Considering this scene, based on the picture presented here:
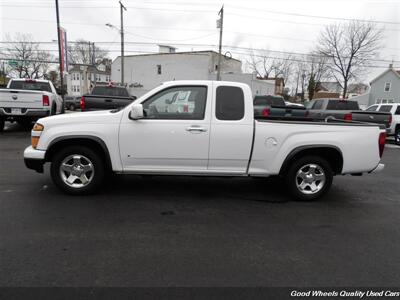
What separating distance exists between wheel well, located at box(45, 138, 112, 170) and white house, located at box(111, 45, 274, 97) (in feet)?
117

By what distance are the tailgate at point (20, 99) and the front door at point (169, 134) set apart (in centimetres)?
726

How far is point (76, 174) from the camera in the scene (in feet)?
14.9

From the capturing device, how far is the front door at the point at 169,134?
4336mm

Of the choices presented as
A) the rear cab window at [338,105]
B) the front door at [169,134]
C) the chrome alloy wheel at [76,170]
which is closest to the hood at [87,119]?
→ the front door at [169,134]

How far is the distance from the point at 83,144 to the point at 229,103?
235 cm

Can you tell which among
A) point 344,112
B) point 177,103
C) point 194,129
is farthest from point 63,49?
point 194,129

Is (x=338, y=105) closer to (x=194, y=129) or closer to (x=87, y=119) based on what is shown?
(x=194, y=129)

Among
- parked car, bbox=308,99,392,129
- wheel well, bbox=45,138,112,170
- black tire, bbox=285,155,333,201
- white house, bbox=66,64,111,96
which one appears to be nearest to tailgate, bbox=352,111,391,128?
parked car, bbox=308,99,392,129

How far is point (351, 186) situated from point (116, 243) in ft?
15.6

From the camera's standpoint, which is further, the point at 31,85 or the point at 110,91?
the point at 110,91

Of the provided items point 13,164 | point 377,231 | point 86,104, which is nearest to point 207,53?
point 86,104

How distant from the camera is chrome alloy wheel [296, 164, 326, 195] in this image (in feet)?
15.4

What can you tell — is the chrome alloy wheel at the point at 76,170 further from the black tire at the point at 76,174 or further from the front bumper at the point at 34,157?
the front bumper at the point at 34,157

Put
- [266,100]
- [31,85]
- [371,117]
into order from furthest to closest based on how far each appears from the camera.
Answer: [266,100] < [31,85] < [371,117]
